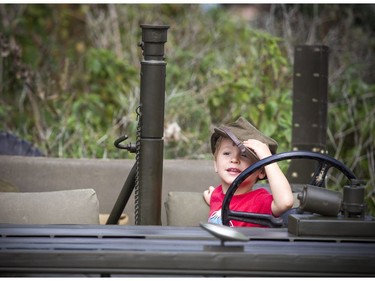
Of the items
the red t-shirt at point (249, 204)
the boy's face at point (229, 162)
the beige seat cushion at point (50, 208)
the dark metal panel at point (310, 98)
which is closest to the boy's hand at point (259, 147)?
the boy's face at point (229, 162)

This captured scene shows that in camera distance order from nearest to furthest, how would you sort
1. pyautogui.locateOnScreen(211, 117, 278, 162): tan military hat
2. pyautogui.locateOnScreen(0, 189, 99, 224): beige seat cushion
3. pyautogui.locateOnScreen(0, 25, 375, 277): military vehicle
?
pyautogui.locateOnScreen(0, 25, 375, 277): military vehicle
pyautogui.locateOnScreen(211, 117, 278, 162): tan military hat
pyautogui.locateOnScreen(0, 189, 99, 224): beige seat cushion

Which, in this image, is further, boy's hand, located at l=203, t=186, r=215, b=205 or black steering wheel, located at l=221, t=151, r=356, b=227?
boy's hand, located at l=203, t=186, r=215, b=205

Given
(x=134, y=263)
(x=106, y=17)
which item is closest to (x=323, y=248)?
(x=134, y=263)

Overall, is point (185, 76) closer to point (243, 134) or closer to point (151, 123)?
point (243, 134)

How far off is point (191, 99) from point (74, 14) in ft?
11.3

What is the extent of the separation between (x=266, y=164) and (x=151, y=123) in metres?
0.52

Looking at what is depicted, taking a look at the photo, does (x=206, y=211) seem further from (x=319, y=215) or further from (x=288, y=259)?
(x=288, y=259)

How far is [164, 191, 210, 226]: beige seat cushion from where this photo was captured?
12.4 feet

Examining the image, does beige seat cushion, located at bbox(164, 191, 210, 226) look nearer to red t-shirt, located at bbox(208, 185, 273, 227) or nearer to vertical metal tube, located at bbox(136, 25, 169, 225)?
red t-shirt, located at bbox(208, 185, 273, 227)

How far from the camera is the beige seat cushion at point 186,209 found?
12.4ft

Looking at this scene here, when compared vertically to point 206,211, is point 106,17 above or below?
above

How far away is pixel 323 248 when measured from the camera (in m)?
2.40

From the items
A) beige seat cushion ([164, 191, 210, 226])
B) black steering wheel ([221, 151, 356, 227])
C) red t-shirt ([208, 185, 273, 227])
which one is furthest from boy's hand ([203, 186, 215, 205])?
black steering wheel ([221, 151, 356, 227])

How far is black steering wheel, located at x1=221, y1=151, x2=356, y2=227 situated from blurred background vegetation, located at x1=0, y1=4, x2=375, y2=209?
2.71 m
